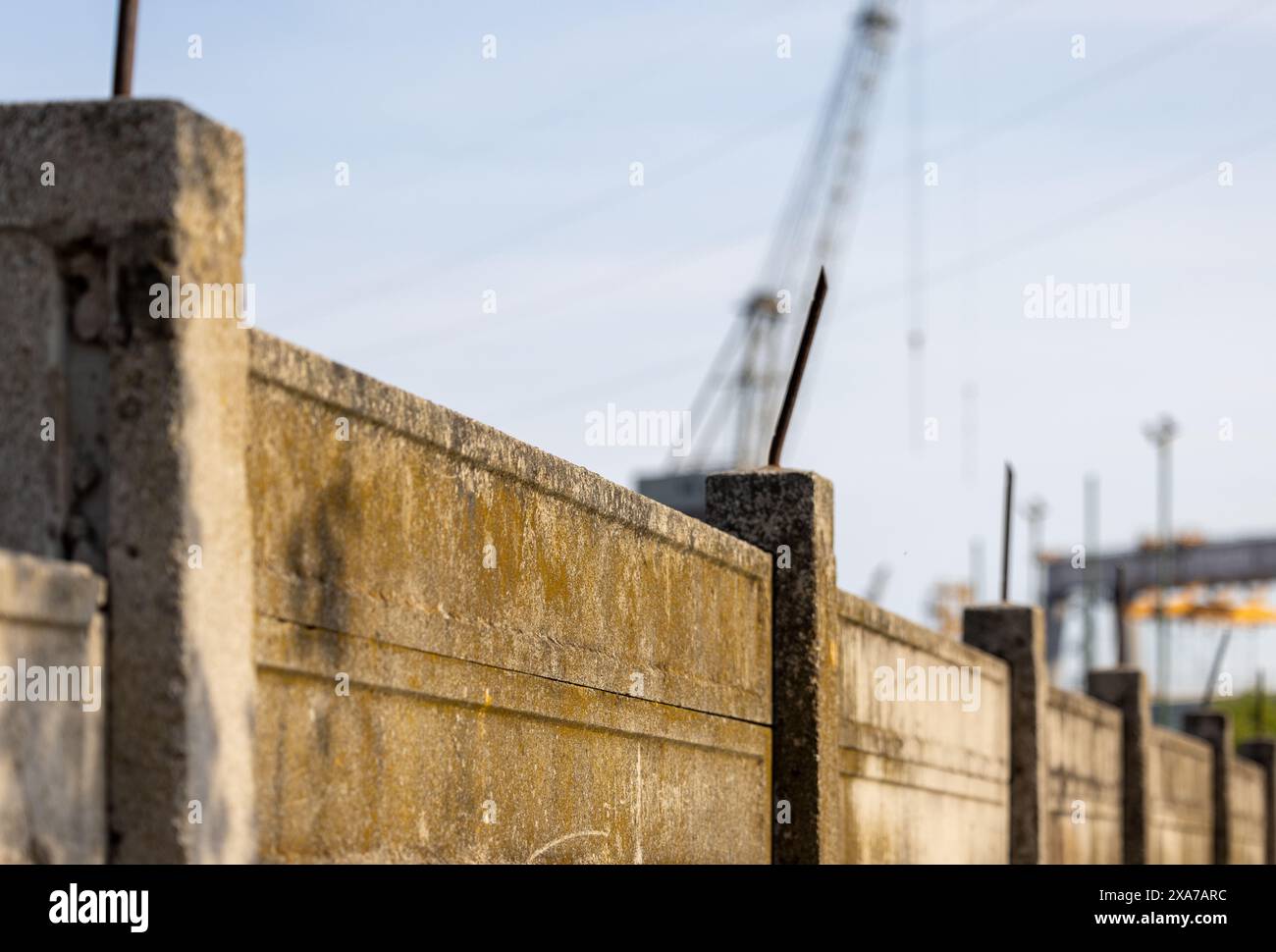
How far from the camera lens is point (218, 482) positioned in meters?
4.09

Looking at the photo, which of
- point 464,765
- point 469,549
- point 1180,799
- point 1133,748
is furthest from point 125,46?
point 1180,799

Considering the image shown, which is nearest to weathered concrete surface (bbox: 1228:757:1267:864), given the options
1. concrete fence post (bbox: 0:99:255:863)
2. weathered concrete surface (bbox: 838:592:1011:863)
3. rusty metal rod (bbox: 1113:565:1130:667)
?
rusty metal rod (bbox: 1113:565:1130:667)

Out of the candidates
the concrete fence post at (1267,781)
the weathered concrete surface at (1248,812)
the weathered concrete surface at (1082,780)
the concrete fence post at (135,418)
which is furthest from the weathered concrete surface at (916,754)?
the concrete fence post at (1267,781)

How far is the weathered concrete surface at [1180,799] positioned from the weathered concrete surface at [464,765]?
36.0 ft

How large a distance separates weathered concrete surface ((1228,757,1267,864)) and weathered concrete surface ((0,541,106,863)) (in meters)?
19.7

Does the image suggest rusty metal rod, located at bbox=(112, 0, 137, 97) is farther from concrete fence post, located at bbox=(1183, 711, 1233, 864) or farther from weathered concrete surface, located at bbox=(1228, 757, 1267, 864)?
weathered concrete surface, located at bbox=(1228, 757, 1267, 864)

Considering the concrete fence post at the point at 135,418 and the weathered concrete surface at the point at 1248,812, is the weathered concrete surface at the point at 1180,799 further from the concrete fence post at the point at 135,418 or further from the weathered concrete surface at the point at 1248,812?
the concrete fence post at the point at 135,418

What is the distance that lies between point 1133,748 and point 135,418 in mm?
14218

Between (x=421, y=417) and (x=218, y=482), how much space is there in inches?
47.2

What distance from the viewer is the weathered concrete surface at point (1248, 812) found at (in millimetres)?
22514
